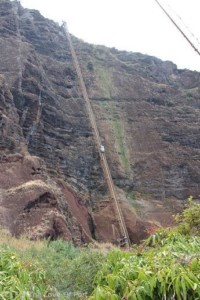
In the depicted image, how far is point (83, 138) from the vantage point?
108 feet

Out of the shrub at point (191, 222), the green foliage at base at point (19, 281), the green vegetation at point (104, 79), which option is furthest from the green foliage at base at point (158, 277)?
the green vegetation at point (104, 79)

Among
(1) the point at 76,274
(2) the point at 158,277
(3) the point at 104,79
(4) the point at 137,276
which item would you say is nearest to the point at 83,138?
(3) the point at 104,79

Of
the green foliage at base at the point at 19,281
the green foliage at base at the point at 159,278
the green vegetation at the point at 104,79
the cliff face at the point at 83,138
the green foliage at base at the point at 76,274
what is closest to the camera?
the green foliage at base at the point at 159,278

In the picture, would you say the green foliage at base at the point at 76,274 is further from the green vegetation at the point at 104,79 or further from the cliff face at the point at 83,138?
the green vegetation at the point at 104,79

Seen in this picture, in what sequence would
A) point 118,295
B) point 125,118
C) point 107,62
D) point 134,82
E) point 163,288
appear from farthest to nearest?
point 107,62 < point 134,82 < point 125,118 < point 118,295 < point 163,288

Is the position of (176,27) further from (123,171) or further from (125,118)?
(125,118)

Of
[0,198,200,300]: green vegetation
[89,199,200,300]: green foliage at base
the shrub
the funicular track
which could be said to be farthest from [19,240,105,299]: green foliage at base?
the funicular track

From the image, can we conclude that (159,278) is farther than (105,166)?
No

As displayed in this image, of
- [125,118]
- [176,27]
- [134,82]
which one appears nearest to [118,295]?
[176,27]

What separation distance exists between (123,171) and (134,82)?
12.7m

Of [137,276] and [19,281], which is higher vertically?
[19,281]

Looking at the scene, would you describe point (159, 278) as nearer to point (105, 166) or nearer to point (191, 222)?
point (191, 222)

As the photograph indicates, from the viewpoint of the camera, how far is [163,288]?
4223mm

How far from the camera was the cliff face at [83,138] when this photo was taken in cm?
2053
